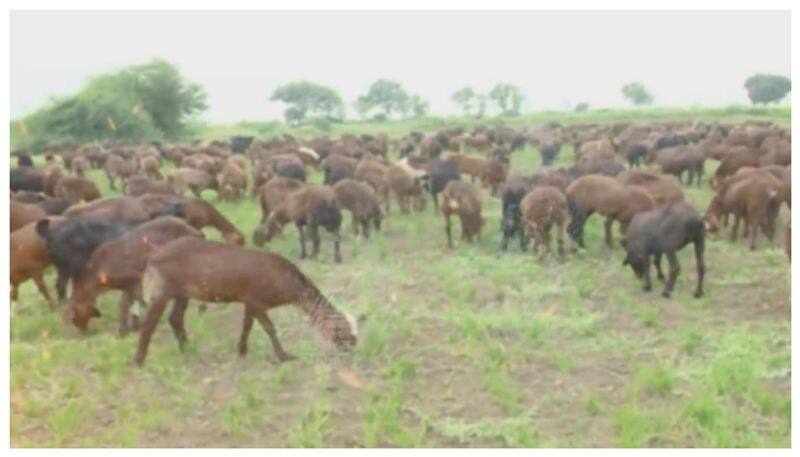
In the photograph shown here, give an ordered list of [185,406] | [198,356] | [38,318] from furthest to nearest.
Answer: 1. [38,318]
2. [198,356]
3. [185,406]

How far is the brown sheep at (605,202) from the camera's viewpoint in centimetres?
1507

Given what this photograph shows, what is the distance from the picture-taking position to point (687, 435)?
7.12 metres

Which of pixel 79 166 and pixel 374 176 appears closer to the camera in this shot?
pixel 374 176

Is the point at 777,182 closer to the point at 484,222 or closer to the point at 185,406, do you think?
the point at 484,222

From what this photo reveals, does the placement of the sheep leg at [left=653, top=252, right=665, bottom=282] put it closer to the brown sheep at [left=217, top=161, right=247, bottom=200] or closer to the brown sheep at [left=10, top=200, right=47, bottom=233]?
the brown sheep at [left=10, top=200, right=47, bottom=233]

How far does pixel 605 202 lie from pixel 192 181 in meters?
12.2

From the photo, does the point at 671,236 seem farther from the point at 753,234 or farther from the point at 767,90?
the point at 767,90

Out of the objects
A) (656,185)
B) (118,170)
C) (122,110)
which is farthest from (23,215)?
(122,110)

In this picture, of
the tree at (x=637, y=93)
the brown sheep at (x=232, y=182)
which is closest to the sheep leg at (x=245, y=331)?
the brown sheep at (x=232, y=182)

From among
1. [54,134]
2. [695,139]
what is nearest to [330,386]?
[695,139]

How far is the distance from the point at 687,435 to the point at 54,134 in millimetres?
54325

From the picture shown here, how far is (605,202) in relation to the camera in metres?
15.3

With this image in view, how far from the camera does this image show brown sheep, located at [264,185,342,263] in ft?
50.9

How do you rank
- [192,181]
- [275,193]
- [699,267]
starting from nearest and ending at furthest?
[699,267], [275,193], [192,181]
